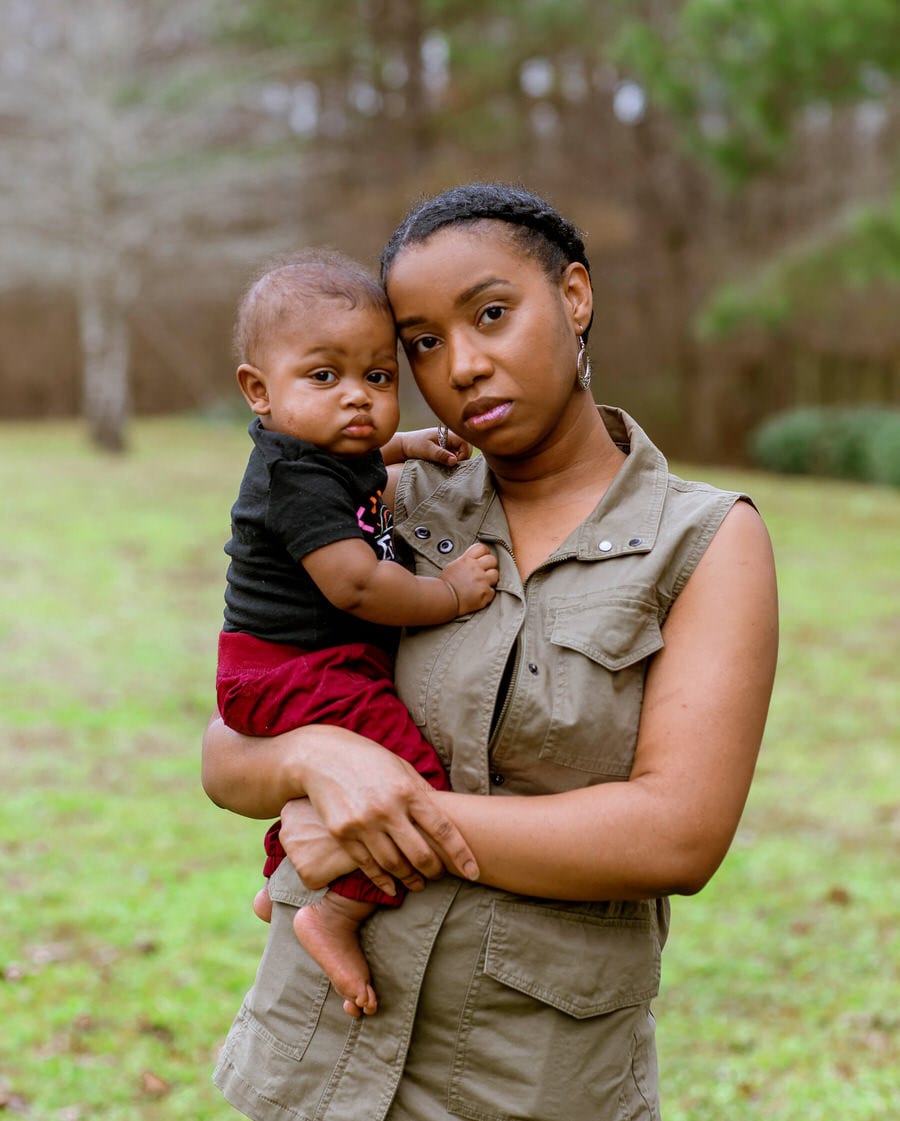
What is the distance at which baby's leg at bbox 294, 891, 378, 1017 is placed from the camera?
1.84 meters

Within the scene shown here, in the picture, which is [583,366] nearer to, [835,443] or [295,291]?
[295,291]

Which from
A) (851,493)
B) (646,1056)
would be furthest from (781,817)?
(851,493)

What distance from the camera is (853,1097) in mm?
3889

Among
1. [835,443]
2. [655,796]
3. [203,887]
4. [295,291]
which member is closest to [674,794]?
[655,796]

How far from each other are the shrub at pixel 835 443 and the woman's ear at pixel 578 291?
16.2 m

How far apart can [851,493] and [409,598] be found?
15.6m

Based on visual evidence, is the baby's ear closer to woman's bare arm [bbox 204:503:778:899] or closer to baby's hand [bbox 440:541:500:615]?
baby's hand [bbox 440:541:500:615]

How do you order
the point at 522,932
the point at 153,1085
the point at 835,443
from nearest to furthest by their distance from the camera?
the point at 522,932 < the point at 153,1085 < the point at 835,443

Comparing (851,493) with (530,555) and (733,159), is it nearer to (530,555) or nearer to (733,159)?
(733,159)

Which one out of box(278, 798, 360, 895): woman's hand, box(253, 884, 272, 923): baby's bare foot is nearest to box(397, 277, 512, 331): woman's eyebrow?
box(278, 798, 360, 895): woman's hand

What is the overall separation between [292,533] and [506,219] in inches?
22.2

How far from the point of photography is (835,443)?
18766 mm

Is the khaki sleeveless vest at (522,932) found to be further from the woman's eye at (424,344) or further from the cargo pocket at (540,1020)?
the woman's eye at (424,344)

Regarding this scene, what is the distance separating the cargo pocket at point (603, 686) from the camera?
5.91 ft
